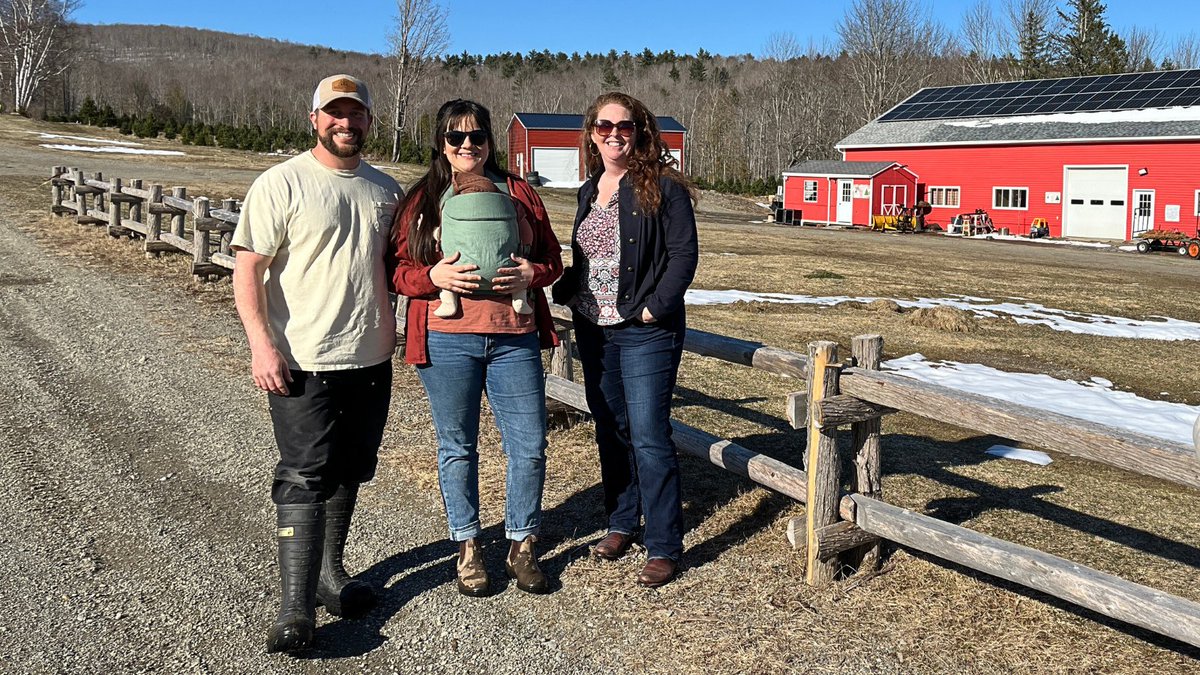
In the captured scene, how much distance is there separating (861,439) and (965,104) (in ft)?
137

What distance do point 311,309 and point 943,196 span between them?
40071 mm

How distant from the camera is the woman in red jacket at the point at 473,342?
3869 millimetres

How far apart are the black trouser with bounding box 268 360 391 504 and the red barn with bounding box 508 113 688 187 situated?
55.5 meters

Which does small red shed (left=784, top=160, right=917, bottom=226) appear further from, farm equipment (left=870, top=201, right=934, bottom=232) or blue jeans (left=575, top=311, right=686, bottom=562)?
blue jeans (left=575, top=311, right=686, bottom=562)

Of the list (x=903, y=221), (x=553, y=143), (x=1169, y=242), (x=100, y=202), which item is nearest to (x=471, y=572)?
(x=100, y=202)

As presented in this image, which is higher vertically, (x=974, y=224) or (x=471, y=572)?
(x=974, y=224)

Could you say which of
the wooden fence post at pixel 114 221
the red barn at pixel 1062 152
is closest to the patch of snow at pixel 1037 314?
the wooden fence post at pixel 114 221

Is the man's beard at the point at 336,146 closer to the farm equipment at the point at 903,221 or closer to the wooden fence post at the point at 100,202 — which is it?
the wooden fence post at the point at 100,202

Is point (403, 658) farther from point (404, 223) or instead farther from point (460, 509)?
point (404, 223)

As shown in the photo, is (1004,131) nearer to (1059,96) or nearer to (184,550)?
(1059,96)

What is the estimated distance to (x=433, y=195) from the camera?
3.91m

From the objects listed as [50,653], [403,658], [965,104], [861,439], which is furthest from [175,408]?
[965,104]

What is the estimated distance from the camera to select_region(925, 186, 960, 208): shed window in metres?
40.2

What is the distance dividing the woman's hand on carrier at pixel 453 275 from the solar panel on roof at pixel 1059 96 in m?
37.7
